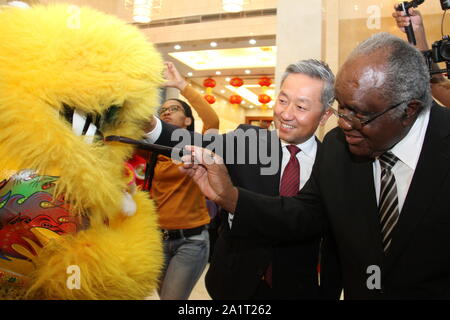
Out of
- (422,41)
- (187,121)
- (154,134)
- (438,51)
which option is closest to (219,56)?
(187,121)

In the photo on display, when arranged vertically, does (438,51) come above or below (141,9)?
below

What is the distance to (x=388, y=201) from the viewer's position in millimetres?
1139

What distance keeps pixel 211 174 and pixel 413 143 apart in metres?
0.62

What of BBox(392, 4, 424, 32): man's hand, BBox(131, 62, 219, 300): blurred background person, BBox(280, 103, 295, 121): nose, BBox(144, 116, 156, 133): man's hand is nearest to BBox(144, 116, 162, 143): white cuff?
BBox(144, 116, 156, 133): man's hand

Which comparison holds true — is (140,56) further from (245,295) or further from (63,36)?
(245,295)

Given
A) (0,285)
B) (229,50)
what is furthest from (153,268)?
(229,50)

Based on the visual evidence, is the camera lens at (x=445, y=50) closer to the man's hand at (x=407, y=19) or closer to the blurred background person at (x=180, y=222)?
the man's hand at (x=407, y=19)

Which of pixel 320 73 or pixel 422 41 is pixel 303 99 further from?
pixel 422 41

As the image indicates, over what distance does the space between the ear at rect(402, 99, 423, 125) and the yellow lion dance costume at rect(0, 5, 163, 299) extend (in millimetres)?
721

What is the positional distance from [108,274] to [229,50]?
25.2ft

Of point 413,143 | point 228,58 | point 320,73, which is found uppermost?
point 228,58

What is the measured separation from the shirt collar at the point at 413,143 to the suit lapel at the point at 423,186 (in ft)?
0.09

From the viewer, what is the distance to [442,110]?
1.14 metres

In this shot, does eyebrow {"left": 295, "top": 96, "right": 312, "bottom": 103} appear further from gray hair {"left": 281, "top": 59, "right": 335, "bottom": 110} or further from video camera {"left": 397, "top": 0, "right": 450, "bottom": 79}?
video camera {"left": 397, "top": 0, "right": 450, "bottom": 79}
